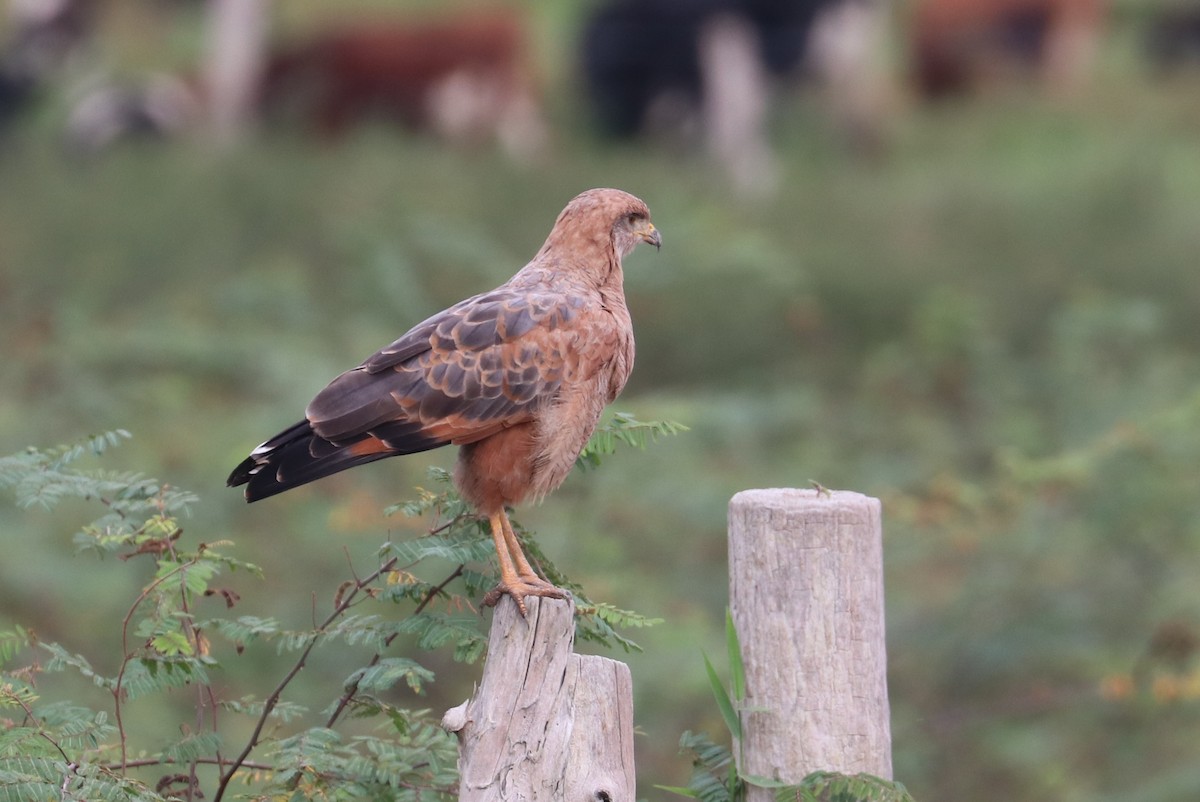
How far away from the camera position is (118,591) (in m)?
7.05

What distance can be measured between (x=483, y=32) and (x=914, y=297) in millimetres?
4739

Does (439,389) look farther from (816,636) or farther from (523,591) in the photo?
(816,636)

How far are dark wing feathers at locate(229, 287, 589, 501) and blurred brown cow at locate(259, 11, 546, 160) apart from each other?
9479 mm

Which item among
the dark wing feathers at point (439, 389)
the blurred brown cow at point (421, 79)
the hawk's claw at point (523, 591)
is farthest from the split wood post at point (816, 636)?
the blurred brown cow at point (421, 79)

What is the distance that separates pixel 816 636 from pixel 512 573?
2.14 feet

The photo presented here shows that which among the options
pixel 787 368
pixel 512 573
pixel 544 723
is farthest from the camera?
pixel 787 368

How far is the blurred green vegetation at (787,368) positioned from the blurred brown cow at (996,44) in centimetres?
45

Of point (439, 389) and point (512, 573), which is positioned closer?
point (512, 573)

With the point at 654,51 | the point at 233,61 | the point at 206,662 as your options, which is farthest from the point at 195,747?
the point at 654,51

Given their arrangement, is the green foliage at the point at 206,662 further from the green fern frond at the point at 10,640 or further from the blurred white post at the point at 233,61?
the blurred white post at the point at 233,61

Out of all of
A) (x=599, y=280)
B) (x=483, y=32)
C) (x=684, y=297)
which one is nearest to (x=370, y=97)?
(x=483, y=32)

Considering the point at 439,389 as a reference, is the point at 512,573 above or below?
below

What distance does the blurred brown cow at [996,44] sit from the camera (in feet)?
49.7

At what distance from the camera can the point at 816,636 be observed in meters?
3.33
